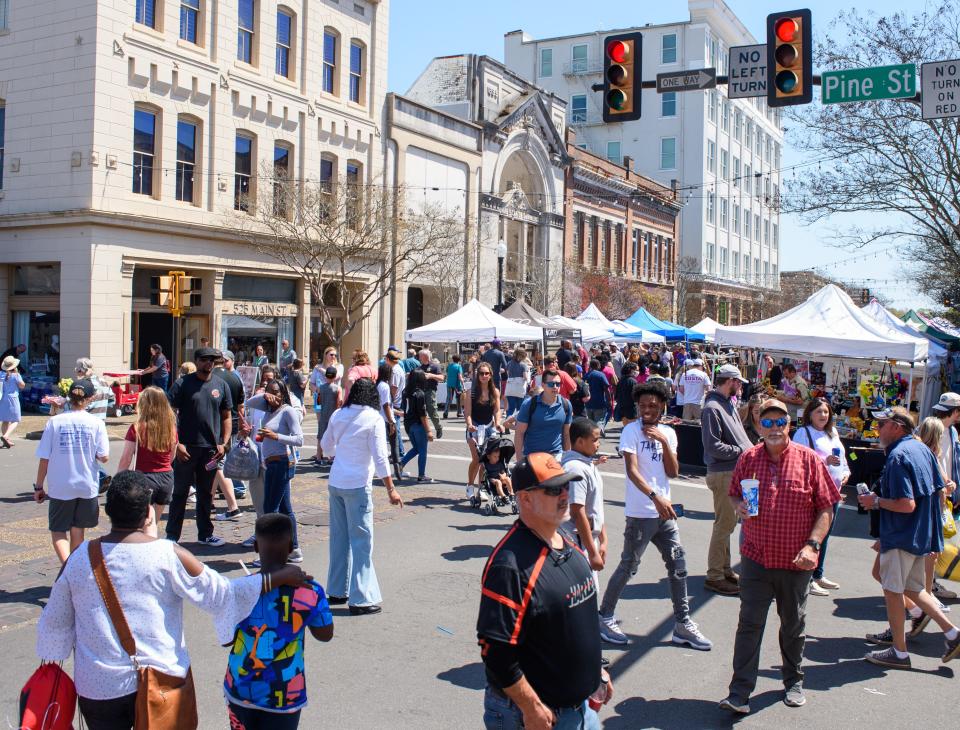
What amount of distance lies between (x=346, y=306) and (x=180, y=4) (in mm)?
9146

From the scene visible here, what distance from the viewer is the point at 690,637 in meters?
6.26

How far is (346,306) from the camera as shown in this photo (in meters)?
26.6

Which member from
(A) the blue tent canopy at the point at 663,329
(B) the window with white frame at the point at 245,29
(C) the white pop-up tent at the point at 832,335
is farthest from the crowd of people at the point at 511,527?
(A) the blue tent canopy at the point at 663,329

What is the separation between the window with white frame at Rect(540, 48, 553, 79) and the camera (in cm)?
6306

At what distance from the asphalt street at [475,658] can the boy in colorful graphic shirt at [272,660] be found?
1.46 meters

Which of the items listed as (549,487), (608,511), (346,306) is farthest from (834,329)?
(346,306)

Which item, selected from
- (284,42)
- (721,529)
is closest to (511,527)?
(721,529)

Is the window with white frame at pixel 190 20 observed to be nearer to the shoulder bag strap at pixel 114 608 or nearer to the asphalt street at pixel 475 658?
the asphalt street at pixel 475 658

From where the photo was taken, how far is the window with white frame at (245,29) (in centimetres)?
2494

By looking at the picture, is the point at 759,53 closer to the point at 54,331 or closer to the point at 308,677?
the point at 308,677

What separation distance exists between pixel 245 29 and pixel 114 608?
24.6m

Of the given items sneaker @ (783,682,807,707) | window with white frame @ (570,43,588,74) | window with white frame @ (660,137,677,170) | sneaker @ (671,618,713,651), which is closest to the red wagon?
sneaker @ (671,618,713,651)

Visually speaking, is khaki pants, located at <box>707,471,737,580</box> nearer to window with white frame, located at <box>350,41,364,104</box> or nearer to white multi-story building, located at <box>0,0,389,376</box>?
white multi-story building, located at <box>0,0,389,376</box>

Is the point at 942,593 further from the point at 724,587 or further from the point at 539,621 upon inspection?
the point at 539,621
